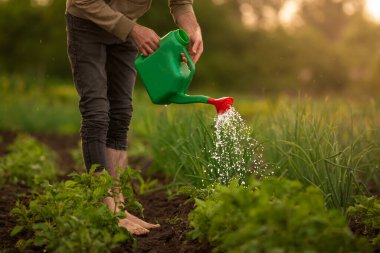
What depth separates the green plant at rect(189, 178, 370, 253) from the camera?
169 centimetres

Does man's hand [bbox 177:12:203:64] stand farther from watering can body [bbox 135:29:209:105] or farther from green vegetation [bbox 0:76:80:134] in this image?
green vegetation [bbox 0:76:80:134]

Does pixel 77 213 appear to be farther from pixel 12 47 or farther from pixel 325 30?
pixel 325 30

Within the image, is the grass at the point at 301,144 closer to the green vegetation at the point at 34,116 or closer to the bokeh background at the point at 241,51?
the green vegetation at the point at 34,116

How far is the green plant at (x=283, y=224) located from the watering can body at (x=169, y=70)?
853 millimetres

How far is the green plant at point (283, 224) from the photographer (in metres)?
1.69

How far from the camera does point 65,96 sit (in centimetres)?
1082

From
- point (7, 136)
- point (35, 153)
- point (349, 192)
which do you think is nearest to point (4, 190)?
point (35, 153)

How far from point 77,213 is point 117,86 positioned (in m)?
0.97

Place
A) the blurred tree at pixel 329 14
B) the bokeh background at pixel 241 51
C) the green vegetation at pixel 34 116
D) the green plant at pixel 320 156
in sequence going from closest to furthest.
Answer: the green plant at pixel 320 156, the green vegetation at pixel 34 116, the bokeh background at pixel 241 51, the blurred tree at pixel 329 14

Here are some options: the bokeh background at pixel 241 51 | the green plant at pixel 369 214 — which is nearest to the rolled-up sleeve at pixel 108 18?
the green plant at pixel 369 214

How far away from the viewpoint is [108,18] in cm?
269

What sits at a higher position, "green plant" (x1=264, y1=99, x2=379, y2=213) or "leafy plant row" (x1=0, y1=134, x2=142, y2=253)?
"green plant" (x1=264, y1=99, x2=379, y2=213)

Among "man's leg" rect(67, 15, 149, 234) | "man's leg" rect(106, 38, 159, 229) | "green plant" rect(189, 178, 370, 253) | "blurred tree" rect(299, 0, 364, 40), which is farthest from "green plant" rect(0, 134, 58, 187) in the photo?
"blurred tree" rect(299, 0, 364, 40)

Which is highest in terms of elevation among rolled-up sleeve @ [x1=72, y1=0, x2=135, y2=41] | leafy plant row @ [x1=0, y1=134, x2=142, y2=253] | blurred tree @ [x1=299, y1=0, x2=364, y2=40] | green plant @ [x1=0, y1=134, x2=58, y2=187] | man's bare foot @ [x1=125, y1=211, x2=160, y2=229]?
→ blurred tree @ [x1=299, y1=0, x2=364, y2=40]
